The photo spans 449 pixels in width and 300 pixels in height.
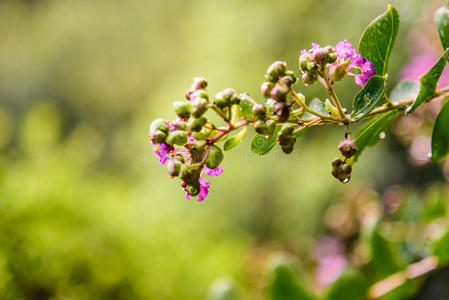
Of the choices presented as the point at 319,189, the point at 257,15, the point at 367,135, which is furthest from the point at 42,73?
the point at 367,135

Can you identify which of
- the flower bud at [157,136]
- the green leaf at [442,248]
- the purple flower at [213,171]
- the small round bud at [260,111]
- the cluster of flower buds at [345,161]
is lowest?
the green leaf at [442,248]

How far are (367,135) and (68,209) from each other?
144 cm

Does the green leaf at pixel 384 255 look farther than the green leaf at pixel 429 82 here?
Yes

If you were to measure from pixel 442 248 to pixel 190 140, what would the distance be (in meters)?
0.69

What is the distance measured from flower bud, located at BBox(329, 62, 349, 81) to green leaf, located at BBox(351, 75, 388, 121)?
43 mm

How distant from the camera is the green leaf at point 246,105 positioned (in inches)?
23.2

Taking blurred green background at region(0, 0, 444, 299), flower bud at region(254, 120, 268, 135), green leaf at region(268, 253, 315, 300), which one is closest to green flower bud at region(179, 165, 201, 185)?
flower bud at region(254, 120, 268, 135)

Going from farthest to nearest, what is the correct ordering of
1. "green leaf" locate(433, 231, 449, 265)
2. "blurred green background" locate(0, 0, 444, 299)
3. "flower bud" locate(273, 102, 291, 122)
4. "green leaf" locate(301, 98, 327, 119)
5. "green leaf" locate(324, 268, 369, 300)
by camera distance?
"blurred green background" locate(0, 0, 444, 299) < "green leaf" locate(324, 268, 369, 300) < "green leaf" locate(433, 231, 449, 265) < "green leaf" locate(301, 98, 327, 119) < "flower bud" locate(273, 102, 291, 122)

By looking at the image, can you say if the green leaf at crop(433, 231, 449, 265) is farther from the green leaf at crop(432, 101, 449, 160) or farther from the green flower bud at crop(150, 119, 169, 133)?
the green flower bud at crop(150, 119, 169, 133)

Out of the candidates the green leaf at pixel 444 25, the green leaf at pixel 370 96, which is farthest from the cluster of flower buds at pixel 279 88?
the green leaf at pixel 444 25

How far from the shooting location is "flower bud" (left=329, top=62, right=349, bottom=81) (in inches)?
24.3

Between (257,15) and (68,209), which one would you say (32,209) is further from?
(257,15)

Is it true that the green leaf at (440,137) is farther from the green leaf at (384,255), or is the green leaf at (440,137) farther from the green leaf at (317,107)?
the green leaf at (384,255)

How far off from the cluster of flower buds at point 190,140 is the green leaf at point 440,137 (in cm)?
34
